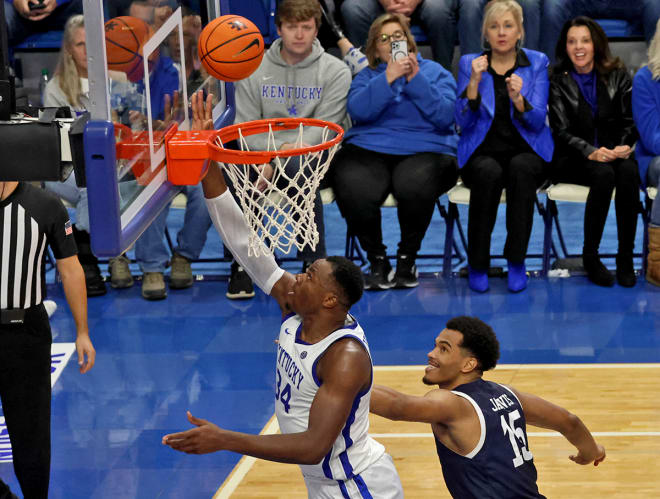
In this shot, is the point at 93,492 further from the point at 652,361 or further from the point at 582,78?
the point at 582,78

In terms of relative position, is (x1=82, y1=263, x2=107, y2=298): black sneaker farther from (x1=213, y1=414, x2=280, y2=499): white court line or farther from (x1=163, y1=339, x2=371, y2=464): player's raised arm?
(x1=163, y1=339, x2=371, y2=464): player's raised arm

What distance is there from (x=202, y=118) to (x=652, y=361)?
381 centimetres

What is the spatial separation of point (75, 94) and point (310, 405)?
376 centimetres

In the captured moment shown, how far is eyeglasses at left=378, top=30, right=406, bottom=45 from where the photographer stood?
782cm

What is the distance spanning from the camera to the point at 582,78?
8.12 m

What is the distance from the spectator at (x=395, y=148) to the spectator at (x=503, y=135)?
0.21 meters

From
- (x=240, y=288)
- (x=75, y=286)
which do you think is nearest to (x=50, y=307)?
(x=240, y=288)

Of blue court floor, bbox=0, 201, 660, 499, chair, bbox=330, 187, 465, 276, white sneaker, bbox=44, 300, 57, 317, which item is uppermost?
chair, bbox=330, 187, 465, 276

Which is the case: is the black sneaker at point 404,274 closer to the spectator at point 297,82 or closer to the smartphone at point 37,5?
the spectator at point 297,82

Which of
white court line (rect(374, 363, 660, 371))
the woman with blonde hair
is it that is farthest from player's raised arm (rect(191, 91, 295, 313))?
white court line (rect(374, 363, 660, 371))

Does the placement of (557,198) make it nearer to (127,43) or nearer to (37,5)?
(37,5)

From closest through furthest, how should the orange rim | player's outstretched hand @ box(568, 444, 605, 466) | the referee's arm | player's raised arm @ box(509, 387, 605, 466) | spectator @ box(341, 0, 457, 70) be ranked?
the orange rim, player's raised arm @ box(509, 387, 605, 466), player's outstretched hand @ box(568, 444, 605, 466), the referee's arm, spectator @ box(341, 0, 457, 70)

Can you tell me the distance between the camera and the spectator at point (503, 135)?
25.6 feet

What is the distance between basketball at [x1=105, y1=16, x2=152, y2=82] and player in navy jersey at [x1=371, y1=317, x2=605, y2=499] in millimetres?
1475
